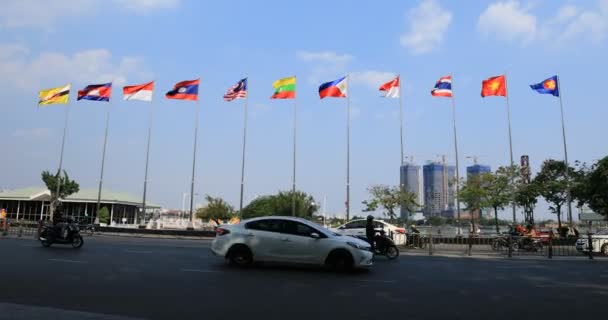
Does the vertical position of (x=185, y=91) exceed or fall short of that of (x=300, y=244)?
it exceeds it

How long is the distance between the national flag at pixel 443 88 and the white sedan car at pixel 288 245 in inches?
1089

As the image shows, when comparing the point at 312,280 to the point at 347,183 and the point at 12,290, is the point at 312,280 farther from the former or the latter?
the point at 347,183

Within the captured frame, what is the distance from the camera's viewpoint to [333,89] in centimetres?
3806

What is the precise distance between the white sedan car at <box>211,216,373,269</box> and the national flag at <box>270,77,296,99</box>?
2634cm

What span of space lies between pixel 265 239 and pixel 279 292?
3830 mm

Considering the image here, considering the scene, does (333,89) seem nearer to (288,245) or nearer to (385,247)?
(385,247)

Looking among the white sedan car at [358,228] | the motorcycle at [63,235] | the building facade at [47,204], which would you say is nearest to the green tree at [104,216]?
the building facade at [47,204]

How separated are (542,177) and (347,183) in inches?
1057

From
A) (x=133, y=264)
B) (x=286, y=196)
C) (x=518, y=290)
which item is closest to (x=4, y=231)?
(x=133, y=264)

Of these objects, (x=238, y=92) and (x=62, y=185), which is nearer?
(x=238, y=92)

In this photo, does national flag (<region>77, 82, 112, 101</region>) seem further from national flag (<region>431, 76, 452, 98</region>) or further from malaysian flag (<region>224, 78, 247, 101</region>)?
national flag (<region>431, 76, 452, 98</region>)

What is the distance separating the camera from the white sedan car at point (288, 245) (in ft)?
41.6

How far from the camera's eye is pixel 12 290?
8977mm

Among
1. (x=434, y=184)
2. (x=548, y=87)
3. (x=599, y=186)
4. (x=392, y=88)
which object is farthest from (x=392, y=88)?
(x=434, y=184)
